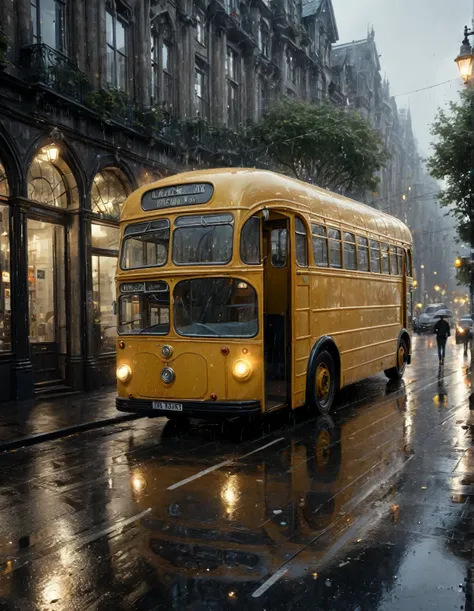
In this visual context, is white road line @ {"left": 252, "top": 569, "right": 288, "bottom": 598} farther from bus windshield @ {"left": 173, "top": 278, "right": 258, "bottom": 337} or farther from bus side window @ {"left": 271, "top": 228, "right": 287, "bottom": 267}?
bus side window @ {"left": 271, "top": 228, "right": 287, "bottom": 267}

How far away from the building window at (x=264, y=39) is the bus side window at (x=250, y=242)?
73.3 feet

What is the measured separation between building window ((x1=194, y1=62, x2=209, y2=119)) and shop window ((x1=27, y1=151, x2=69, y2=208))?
30.1 feet

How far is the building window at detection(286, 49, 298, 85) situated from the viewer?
107 ft

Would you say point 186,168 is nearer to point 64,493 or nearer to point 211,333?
point 211,333

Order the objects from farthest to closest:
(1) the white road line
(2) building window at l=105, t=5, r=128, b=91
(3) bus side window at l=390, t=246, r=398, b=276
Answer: (2) building window at l=105, t=5, r=128, b=91 < (3) bus side window at l=390, t=246, r=398, b=276 < (1) the white road line

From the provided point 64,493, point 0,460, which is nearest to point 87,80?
point 0,460

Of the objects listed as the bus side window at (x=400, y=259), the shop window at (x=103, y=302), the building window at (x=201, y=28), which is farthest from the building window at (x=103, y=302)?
the building window at (x=201, y=28)

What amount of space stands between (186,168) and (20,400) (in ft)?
34.4

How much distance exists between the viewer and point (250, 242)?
31.1ft

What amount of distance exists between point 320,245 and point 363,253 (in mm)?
2595

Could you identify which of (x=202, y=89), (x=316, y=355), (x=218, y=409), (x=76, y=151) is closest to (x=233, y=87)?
(x=202, y=89)

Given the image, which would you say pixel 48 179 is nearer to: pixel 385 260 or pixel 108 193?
pixel 108 193

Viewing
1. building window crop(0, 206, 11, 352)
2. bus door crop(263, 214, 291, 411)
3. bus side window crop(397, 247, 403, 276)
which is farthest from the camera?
bus side window crop(397, 247, 403, 276)

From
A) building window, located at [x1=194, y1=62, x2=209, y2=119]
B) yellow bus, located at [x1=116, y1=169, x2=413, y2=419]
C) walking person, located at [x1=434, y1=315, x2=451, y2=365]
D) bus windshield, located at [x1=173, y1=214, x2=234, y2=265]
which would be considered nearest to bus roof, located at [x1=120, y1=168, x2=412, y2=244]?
yellow bus, located at [x1=116, y1=169, x2=413, y2=419]
